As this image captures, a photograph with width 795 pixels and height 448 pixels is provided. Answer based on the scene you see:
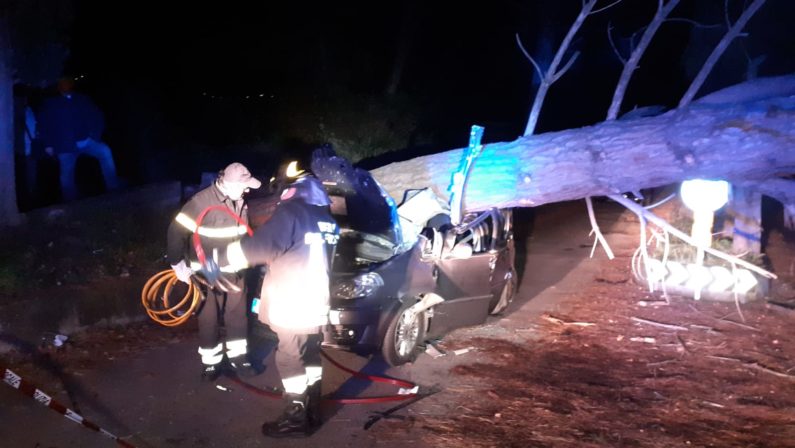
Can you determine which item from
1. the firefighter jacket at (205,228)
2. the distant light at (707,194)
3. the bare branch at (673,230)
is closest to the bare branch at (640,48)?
the bare branch at (673,230)

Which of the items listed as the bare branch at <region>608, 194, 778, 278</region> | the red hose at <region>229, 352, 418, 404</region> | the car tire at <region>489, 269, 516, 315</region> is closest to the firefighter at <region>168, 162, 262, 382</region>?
the red hose at <region>229, 352, 418, 404</region>

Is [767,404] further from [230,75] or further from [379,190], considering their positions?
[230,75]

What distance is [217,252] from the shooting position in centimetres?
561

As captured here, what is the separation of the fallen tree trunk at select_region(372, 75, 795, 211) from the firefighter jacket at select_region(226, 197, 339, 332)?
2.48 m

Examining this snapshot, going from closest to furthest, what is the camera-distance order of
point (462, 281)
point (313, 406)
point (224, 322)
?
point (313, 406), point (224, 322), point (462, 281)

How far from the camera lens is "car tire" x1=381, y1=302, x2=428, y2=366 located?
6332mm

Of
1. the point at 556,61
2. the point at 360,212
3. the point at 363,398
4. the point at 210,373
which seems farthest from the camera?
the point at 556,61

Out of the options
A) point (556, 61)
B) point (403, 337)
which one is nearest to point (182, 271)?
A: point (403, 337)

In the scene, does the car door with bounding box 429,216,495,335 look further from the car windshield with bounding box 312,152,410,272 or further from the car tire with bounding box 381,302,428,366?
the car windshield with bounding box 312,152,410,272

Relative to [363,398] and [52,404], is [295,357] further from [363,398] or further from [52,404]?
[52,404]

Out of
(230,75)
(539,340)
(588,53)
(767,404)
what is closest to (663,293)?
(539,340)

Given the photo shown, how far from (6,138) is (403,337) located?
15.3 ft

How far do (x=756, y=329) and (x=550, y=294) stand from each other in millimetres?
2417

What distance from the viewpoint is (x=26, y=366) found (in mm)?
6219
